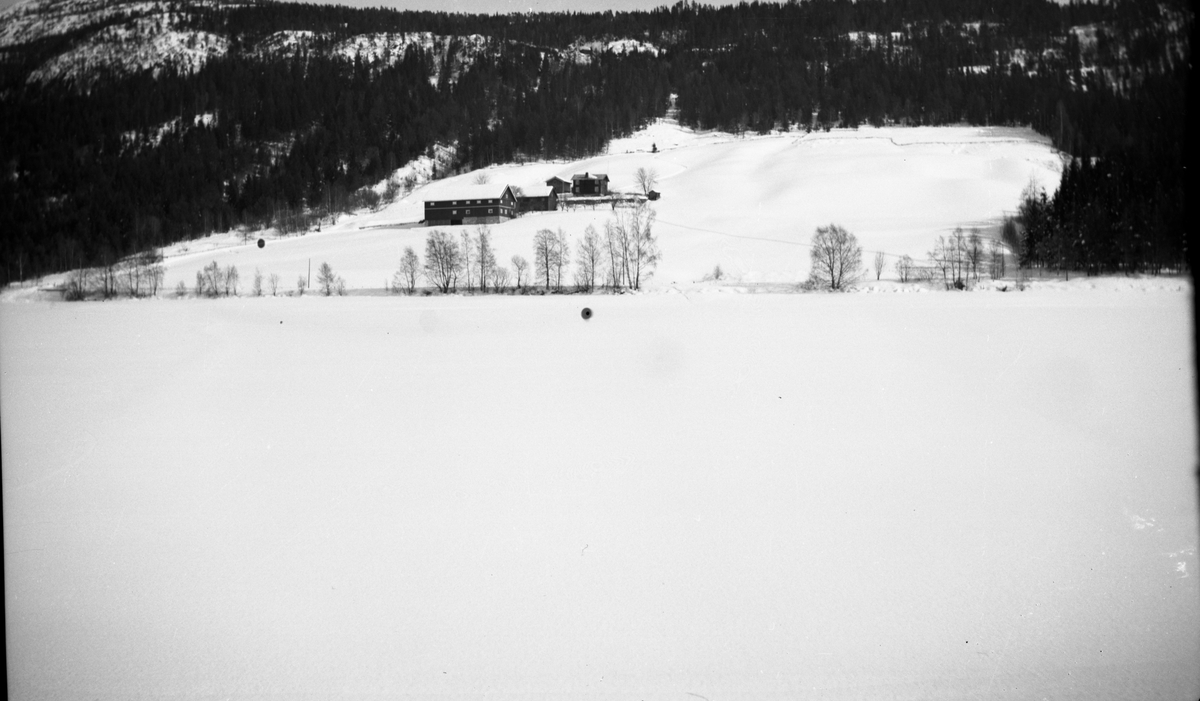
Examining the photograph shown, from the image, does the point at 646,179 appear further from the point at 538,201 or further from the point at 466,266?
the point at 466,266

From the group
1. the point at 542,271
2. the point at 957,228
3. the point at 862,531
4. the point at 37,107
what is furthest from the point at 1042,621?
the point at 957,228

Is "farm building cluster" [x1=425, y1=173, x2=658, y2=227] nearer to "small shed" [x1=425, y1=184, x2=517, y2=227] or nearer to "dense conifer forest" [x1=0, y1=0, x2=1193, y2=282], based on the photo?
"small shed" [x1=425, y1=184, x2=517, y2=227]

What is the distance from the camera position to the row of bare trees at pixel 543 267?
38.4 m

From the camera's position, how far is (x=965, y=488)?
777 cm

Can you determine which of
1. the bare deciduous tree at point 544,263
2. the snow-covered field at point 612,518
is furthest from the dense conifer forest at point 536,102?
the bare deciduous tree at point 544,263

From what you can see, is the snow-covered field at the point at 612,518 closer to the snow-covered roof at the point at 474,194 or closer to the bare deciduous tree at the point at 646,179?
the snow-covered roof at the point at 474,194

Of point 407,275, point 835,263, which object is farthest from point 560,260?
point 835,263

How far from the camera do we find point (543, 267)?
41.2 metres

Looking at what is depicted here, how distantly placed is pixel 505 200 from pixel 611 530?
61.6 metres

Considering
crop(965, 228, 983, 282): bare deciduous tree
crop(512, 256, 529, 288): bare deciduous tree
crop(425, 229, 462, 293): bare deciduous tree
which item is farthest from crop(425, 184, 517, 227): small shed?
crop(965, 228, 983, 282): bare deciduous tree

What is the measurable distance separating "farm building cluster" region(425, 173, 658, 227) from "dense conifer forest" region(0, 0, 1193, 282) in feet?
73.1

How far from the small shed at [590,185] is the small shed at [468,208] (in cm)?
1135

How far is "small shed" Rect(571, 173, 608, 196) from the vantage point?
2899 inches

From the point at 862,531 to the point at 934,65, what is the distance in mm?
114126
